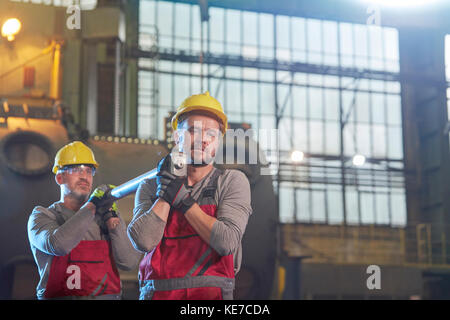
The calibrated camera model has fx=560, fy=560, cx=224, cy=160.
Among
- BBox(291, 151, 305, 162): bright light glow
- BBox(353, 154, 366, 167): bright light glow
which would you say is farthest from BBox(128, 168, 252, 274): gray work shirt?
BBox(353, 154, 366, 167): bright light glow

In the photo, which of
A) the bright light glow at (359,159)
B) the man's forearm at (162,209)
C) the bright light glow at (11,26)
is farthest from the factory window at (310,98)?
the man's forearm at (162,209)

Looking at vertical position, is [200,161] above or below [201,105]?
below

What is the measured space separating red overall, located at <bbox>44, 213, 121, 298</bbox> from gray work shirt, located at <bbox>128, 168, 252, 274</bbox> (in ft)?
3.87

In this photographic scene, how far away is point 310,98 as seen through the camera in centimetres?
2753

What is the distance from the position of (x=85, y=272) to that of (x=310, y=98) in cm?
2446

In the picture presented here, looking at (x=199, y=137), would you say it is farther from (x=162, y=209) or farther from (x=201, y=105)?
(x=162, y=209)

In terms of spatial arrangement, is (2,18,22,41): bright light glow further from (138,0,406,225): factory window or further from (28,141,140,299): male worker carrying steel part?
(138,0,406,225): factory window

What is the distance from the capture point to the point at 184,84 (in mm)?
26266

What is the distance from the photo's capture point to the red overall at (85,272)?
3.89 meters

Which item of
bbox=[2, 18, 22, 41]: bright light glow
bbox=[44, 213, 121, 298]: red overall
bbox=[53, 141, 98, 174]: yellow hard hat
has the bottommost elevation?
bbox=[44, 213, 121, 298]: red overall

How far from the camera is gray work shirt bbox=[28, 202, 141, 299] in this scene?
364 centimetres

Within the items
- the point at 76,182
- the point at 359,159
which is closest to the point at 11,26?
the point at 76,182

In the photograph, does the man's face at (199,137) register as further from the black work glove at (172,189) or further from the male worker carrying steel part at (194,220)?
the black work glove at (172,189)
